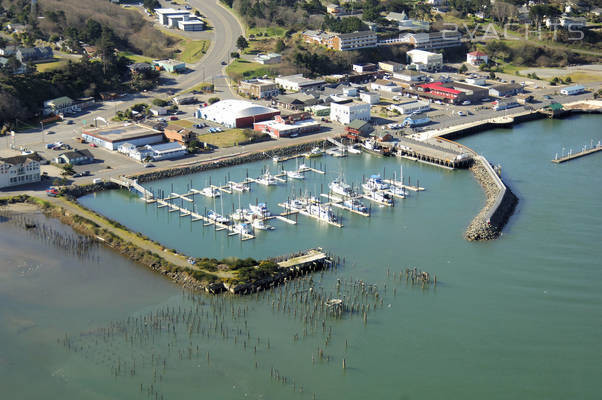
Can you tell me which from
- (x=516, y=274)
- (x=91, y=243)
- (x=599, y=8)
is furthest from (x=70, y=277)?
(x=599, y=8)

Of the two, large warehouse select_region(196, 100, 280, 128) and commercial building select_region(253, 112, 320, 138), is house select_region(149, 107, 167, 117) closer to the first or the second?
large warehouse select_region(196, 100, 280, 128)

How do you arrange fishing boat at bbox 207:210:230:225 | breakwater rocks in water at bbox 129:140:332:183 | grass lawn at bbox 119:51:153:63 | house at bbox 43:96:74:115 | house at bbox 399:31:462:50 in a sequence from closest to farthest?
fishing boat at bbox 207:210:230:225 < breakwater rocks in water at bbox 129:140:332:183 < house at bbox 43:96:74:115 < grass lawn at bbox 119:51:153:63 < house at bbox 399:31:462:50

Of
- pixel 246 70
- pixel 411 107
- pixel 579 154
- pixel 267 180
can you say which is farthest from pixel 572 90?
pixel 267 180

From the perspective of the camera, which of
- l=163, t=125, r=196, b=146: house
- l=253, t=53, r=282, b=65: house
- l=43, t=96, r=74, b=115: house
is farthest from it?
l=253, t=53, r=282, b=65: house

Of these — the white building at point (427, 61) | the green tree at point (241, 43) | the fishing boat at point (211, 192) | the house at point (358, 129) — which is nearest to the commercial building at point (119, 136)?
the fishing boat at point (211, 192)

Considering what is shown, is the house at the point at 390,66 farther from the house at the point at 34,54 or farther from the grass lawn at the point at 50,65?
the house at the point at 34,54

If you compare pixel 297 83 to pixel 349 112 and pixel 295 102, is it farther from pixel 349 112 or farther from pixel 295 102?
pixel 349 112

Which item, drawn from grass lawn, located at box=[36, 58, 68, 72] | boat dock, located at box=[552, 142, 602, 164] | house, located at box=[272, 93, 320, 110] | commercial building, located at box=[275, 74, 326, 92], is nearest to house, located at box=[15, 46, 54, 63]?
grass lawn, located at box=[36, 58, 68, 72]
